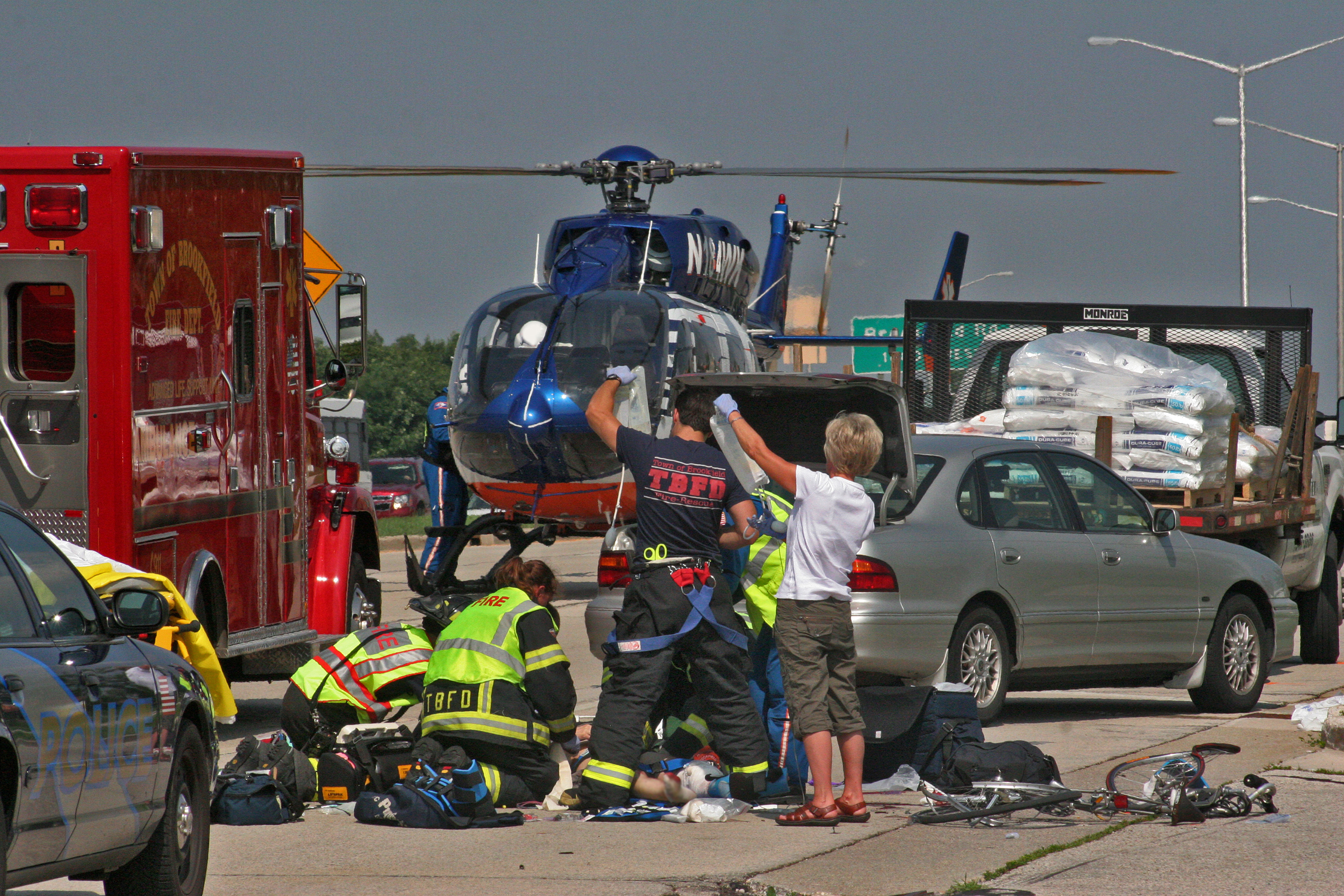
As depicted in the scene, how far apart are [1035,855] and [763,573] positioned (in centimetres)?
217

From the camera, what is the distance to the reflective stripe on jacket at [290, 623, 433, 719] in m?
8.20

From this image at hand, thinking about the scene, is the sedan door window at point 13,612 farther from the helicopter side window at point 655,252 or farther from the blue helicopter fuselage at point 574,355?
the helicopter side window at point 655,252

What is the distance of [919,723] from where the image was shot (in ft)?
26.0

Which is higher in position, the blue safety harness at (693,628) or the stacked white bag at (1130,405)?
the stacked white bag at (1130,405)

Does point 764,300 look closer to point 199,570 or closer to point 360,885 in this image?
point 199,570

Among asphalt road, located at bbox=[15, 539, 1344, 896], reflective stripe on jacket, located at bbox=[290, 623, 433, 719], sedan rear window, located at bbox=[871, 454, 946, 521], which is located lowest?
asphalt road, located at bbox=[15, 539, 1344, 896]

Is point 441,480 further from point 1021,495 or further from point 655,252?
point 1021,495

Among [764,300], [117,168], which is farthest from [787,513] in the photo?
[764,300]

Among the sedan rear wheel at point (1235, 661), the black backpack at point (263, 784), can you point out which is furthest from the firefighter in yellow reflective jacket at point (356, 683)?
the sedan rear wheel at point (1235, 661)

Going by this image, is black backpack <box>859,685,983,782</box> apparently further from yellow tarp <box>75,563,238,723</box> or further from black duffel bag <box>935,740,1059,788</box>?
yellow tarp <box>75,563,238,723</box>

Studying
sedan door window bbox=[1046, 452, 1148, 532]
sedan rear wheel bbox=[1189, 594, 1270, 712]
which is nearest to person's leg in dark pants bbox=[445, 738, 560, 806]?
sedan door window bbox=[1046, 452, 1148, 532]

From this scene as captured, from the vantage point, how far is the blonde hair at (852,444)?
7.27 metres

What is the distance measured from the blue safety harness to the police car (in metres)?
1.96

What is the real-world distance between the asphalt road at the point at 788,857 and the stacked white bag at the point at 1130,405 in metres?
4.06
